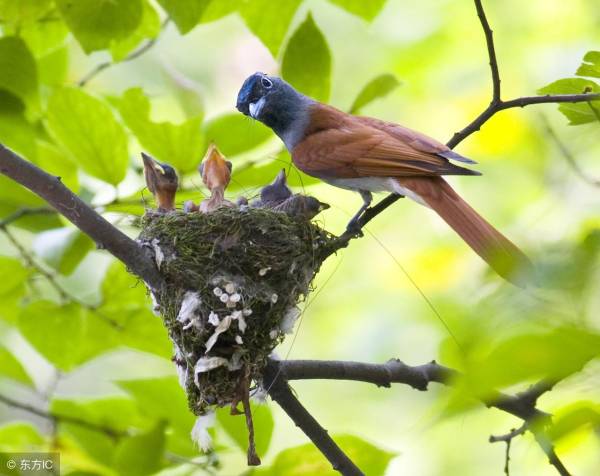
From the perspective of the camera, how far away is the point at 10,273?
3.14 meters

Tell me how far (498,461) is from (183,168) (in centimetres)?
406

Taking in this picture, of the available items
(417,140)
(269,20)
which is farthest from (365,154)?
(269,20)

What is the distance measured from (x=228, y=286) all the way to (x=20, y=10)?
1.21 metres

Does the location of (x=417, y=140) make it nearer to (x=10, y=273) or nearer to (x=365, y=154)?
(x=365, y=154)

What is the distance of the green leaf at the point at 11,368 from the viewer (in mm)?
3178

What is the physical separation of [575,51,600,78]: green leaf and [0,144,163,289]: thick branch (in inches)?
54.6

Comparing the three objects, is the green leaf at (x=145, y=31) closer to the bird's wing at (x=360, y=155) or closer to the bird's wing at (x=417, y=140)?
the bird's wing at (x=360, y=155)

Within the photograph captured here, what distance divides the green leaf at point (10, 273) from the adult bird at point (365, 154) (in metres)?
1.35

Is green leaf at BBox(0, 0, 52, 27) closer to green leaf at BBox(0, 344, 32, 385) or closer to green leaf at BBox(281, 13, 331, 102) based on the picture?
green leaf at BBox(281, 13, 331, 102)

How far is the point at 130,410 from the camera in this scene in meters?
3.09

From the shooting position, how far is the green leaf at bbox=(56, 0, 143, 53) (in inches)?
97.0

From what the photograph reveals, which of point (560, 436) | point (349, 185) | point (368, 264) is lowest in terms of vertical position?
point (560, 436)

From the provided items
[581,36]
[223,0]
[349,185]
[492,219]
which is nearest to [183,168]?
[223,0]

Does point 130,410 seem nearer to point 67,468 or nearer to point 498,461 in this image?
point 67,468
